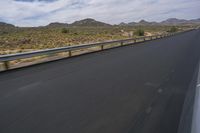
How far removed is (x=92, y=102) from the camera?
5453mm

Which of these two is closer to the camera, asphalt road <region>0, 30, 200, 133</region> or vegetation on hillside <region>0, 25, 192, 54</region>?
asphalt road <region>0, 30, 200, 133</region>

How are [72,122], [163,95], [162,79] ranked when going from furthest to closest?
[162,79], [163,95], [72,122]

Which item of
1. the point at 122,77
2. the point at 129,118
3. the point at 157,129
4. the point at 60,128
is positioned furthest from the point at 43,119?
the point at 122,77

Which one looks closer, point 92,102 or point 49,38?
point 92,102

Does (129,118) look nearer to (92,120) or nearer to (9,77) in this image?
(92,120)

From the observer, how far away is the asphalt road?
4195 mm

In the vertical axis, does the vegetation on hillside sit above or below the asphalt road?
below

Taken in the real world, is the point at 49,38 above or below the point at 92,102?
below

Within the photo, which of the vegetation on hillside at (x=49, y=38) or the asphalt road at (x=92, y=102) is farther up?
the asphalt road at (x=92, y=102)

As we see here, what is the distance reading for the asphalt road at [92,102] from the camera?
13.8 feet

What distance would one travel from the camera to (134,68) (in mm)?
10203

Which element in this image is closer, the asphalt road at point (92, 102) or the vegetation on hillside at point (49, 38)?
the asphalt road at point (92, 102)

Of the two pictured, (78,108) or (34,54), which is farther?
(34,54)

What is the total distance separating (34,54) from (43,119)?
27.2 feet
